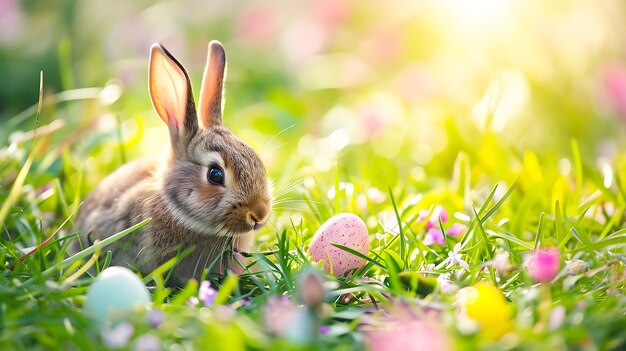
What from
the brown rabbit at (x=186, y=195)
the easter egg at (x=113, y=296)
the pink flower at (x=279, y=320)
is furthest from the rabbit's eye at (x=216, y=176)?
the pink flower at (x=279, y=320)

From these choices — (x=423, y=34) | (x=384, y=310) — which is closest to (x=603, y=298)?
(x=384, y=310)

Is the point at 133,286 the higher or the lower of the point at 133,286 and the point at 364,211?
the higher

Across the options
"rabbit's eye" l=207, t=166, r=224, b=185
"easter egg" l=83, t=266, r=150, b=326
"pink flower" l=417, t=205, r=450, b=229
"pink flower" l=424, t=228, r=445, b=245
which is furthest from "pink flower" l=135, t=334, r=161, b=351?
"pink flower" l=417, t=205, r=450, b=229

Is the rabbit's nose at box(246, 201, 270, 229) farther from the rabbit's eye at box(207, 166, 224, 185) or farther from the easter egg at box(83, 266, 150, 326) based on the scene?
the easter egg at box(83, 266, 150, 326)

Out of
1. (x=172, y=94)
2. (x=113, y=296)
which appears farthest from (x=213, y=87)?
(x=113, y=296)

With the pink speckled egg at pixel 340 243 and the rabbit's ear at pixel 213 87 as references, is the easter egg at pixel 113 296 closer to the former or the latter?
the pink speckled egg at pixel 340 243

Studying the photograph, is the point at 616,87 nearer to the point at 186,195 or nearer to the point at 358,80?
the point at 358,80

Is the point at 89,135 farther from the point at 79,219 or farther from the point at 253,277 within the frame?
the point at 253,277
